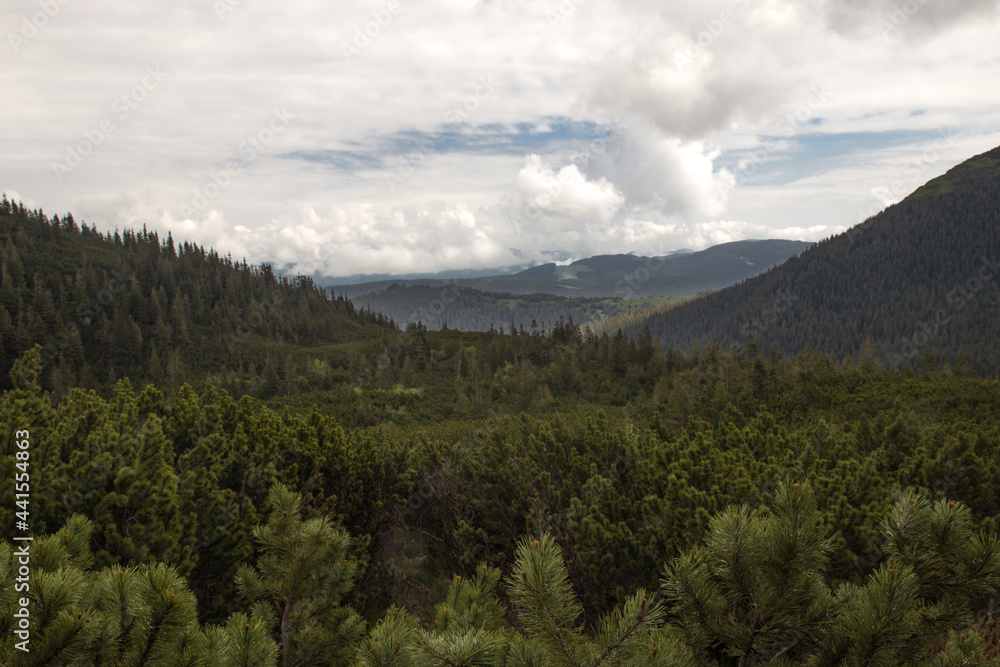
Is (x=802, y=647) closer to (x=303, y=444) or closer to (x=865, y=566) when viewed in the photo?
(x=865, y=566)

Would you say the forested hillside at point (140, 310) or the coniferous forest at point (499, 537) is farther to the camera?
the forested hillside at point (140, 310)

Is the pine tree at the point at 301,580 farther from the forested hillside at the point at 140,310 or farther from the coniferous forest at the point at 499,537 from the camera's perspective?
the forested hillside at the point at 140,310

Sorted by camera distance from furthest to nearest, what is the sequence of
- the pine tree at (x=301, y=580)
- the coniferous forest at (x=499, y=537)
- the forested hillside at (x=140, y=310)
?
the forested hillside at (x=140, y=310) → the pine tree at (x=301, y=580) → the coniferous forest at (x=499, y=537)

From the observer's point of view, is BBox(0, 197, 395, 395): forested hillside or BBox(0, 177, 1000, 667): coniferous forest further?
BBox(0, 197, 395, 395): forested hillside

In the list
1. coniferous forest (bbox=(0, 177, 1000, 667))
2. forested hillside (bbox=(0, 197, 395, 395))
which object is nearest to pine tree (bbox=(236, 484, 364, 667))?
coniferous forest (bbox=(0, 177, 1000, 667))

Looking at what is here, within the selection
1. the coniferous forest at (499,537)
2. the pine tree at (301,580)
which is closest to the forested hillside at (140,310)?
the coniferous forest at (499,537)

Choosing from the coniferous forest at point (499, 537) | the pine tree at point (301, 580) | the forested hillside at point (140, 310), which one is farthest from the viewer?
the forested hillside at point (140, 310)

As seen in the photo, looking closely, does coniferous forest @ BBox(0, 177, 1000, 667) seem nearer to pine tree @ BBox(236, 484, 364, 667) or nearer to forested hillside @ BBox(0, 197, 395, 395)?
pine tree @ BBox(236, 484, 364, 667)

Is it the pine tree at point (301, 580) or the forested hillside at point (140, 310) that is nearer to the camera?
the pine tree at point (301, 580)

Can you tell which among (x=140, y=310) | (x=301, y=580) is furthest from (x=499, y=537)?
(x=140, y=310)

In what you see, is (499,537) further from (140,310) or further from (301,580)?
(140,310)

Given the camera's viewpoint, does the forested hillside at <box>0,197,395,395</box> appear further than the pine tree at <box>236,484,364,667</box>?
Yes

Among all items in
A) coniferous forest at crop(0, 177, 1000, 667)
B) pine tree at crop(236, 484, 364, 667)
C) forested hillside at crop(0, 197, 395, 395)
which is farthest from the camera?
forested hillside at crop(0, 197, 395, 395)

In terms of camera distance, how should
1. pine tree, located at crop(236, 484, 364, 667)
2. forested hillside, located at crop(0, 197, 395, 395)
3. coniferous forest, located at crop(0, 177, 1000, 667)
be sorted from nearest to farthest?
coniferous forest, located at crop(0, 177, 1000, 667)
pine tree, located at crop(236, 484, 364, 667)
forested hillside, located at crop(0, 197, 395, 395)
